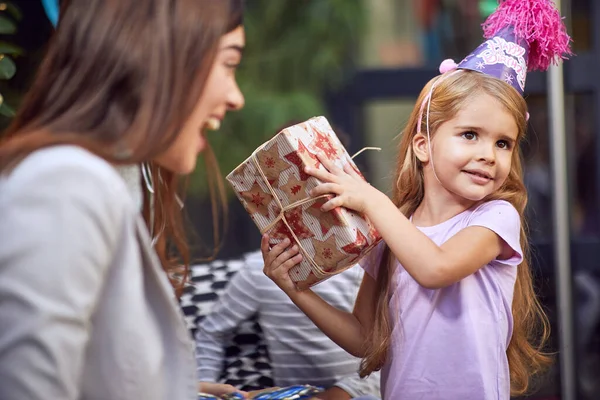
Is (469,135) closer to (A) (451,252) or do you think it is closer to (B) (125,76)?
(A) (451,252)

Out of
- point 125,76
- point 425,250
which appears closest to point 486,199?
point 425,250

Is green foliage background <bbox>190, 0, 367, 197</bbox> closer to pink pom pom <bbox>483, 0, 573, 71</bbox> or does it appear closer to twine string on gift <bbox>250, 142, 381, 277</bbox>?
pink pom pom <bbox>483, 0, 573, 71</bbox>

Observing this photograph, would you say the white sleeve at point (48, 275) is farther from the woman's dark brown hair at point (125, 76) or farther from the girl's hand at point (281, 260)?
the girl's hand at point (281, 260)

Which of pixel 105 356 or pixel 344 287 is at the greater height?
pixel 105 356

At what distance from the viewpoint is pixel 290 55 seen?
13.2ft

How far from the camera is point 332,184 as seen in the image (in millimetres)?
1461

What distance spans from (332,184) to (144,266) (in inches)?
18.4

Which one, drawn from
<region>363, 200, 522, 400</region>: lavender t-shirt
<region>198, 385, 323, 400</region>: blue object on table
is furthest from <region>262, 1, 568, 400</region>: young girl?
<region>198, 385, 323, 400</region>: blue object on table

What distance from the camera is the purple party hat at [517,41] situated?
5.38 ft

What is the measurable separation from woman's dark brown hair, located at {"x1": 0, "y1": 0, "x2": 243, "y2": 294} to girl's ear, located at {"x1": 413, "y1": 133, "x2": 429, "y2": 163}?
64 centimetres

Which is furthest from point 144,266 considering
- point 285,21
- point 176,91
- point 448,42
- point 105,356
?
point 448,42

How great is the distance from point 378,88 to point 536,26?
8.72ft

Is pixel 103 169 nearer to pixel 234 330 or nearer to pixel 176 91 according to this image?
pixel 176 91

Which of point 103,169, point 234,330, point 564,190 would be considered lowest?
point 234,330
